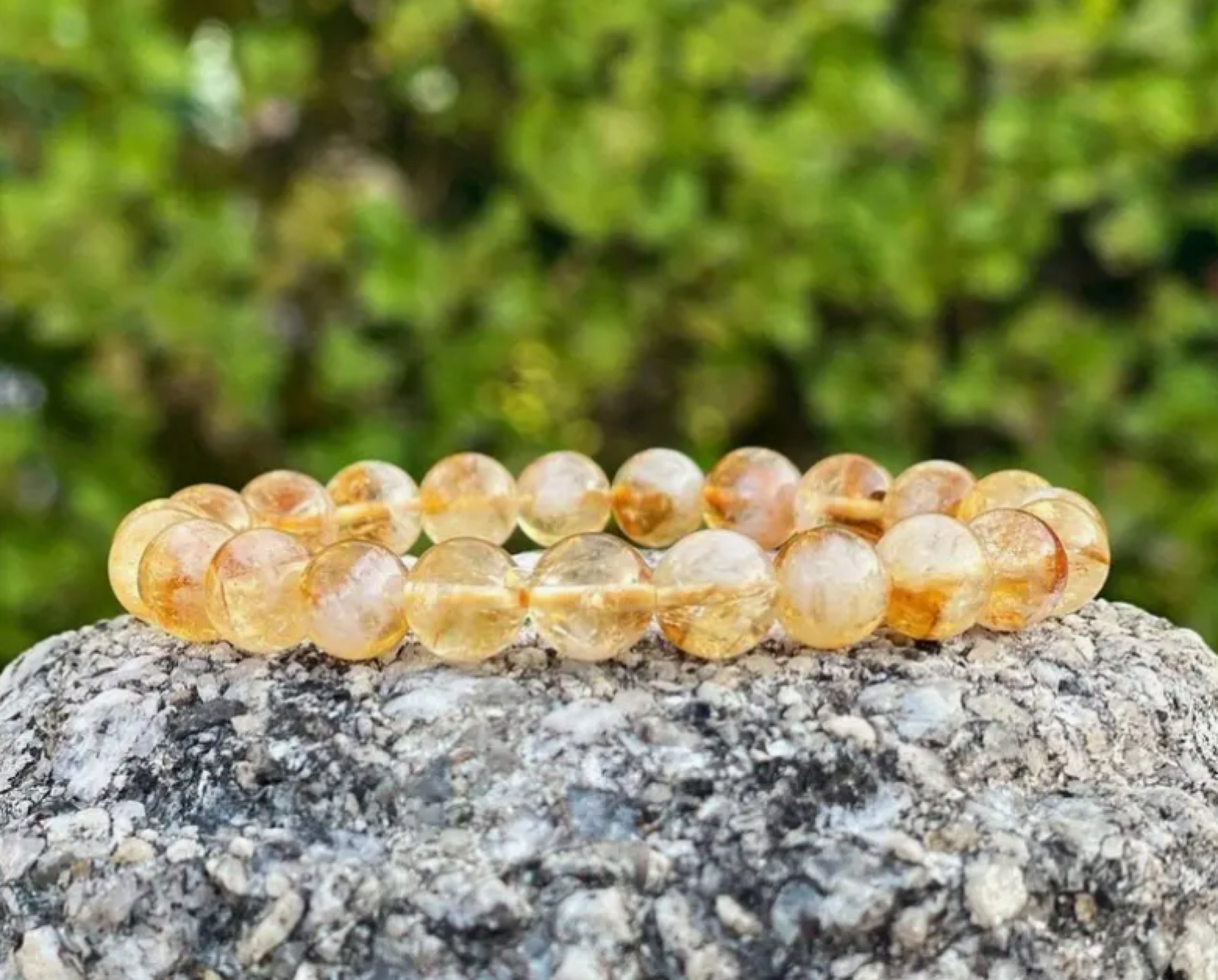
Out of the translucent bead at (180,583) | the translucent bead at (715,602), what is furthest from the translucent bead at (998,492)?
the translucent bead at (180,583)

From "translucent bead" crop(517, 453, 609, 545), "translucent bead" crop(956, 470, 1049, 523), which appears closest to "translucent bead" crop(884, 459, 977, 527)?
"translucent bead" crop(956, 470, 1049, 523)

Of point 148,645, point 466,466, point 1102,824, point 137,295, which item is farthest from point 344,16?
point 1102,824

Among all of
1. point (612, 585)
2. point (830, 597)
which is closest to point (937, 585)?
point (830, 597)

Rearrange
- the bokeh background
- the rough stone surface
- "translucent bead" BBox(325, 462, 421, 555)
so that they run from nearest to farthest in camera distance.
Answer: the rough stone surface
"translucent bead" BBox(325, 462, 421, 555)
the bokeh background

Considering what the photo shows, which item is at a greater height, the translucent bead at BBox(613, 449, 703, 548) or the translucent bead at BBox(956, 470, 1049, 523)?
the translucent bead at BBox(956, 470, 1049, 523)

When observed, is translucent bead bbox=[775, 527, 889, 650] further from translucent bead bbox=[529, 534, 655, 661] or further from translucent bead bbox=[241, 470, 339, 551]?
translucent bead bbox=[241, 470, 339, 551]

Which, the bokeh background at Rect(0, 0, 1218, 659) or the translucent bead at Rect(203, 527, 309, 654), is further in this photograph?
the bokeh background at Rect(0, 0, 1218, 659)

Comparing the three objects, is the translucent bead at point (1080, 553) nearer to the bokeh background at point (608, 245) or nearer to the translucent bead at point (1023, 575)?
the translucent bead at point (1023, 575)
